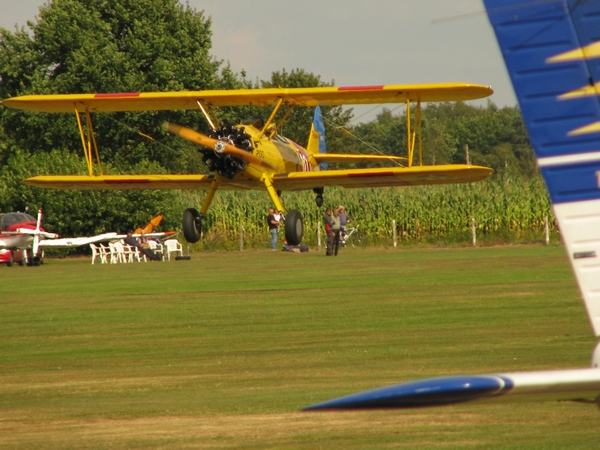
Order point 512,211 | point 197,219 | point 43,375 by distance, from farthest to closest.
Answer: point 512,211
point 197,219
point 43,375

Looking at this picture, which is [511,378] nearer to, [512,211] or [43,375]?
[43,375]

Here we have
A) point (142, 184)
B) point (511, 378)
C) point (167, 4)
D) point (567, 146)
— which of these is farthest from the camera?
point (167, 4)

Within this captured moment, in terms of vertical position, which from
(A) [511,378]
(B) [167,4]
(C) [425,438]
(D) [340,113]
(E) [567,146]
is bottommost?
(C) [425,438]

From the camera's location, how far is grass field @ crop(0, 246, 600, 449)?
7078 mm

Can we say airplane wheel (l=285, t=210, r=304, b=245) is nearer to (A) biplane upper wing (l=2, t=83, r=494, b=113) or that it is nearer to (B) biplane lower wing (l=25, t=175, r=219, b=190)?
(B) biplane lower wing (l=25, t=175, r=219, b=190)

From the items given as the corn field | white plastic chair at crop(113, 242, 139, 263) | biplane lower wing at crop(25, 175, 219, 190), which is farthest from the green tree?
biplane lower wing at crop(25, 175, 219, 190)

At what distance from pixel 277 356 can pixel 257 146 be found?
41.5 ft

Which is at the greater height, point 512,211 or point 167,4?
point 167,4

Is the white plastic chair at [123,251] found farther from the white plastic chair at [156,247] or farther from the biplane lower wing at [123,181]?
the biplane lower wing at [123,181]

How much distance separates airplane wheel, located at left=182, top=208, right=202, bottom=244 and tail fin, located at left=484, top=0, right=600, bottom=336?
18.4 m

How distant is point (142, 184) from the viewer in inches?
966

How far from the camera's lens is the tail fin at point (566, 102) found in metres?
3.57

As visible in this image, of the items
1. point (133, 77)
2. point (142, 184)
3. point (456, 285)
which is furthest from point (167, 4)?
point (456, 285)

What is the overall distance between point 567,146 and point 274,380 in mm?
5995
